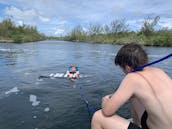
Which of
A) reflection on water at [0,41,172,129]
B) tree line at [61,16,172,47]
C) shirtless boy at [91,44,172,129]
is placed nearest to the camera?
shirtless boy at [91,44,172,129]

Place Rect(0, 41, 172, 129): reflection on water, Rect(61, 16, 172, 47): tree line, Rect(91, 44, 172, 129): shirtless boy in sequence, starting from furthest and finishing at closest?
Rect(61, 16, 172, 47): tree line
Rect(0, 41, 172, 129): reflection on water
Rect(91, 44, 172, 129): shirtless boy

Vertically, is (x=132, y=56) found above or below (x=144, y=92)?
above

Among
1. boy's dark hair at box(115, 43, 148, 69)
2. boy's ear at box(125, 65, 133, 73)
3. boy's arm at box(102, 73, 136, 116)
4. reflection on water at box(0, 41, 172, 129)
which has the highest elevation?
boy's dark hair at box(115, 43, 148, 69)

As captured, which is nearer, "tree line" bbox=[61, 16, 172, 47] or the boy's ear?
the boy's ear

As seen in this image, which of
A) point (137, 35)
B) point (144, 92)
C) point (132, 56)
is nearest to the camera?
point (144, 92)

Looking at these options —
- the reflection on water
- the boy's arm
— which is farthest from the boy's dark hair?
the reflection on water

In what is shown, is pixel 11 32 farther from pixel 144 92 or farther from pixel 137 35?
pixel 144 92

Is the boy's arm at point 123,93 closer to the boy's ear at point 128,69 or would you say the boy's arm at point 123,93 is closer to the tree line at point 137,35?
the boy's ear at point 128,69

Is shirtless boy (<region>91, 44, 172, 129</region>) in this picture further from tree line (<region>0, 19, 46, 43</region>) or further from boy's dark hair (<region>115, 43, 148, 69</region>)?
tree line (<region>0, 19, 46, 43</region>)

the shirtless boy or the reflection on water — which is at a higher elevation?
the shirtless boy

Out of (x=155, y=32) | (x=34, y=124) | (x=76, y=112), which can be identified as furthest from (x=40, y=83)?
(x=155, y=32)

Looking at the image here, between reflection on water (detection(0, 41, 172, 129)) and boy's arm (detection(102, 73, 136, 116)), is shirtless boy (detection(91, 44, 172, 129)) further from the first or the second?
reflection on water (detection(0, 41, 172, 129))

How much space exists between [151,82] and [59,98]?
7243 millimetres

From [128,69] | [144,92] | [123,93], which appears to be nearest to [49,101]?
[128,69]
